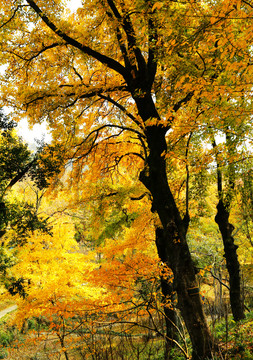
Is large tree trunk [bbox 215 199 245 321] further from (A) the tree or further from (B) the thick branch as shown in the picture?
(B) the thick branch

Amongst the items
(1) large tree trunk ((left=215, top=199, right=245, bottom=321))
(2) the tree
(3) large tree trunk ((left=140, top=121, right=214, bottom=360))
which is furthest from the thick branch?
(1) large tree trunk ((left=215, top=199, right=245, bottom=321))

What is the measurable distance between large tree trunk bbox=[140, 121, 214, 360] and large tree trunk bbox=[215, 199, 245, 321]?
3429mm

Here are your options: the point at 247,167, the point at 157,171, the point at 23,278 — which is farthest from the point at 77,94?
the point at 23,278

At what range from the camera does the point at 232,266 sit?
7461mm

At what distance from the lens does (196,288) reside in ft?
13.7

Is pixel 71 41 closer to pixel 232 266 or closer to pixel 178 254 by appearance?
pixel 178 254

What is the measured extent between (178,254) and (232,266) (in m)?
4.21

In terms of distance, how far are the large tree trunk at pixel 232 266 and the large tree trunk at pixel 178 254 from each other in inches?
135

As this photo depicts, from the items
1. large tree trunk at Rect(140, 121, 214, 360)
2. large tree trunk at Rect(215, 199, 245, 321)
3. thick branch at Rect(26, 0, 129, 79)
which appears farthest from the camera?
large tree trunk at Rect(215, 199, 245, 321)

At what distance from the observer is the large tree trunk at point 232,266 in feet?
23.9

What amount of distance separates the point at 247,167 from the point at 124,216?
6051 mm

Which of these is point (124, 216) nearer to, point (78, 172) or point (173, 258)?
point (78, 172)

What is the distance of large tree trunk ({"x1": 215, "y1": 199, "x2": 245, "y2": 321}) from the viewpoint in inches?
287

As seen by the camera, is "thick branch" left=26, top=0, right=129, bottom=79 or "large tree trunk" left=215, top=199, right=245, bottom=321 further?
"large tree trunk" left=215, top=199, right=245, bottom=321
